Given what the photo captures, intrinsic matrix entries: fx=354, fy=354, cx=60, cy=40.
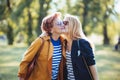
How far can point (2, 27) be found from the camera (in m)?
10.2

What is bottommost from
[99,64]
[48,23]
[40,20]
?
[99,64]

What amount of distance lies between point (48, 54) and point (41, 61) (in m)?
0.09

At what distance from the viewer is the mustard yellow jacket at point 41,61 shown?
2.97 m

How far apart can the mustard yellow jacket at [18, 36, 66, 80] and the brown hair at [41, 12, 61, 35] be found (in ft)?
0.27

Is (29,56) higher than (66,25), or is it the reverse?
(66,25)

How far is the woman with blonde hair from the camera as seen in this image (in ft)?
9.75

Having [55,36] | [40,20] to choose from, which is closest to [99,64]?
[40,20]

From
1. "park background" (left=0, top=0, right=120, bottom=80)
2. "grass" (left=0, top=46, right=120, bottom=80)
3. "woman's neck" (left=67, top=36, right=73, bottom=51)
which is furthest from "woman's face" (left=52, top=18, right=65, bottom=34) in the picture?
"park background" (left=0, top=0, right=120, bottom=80)

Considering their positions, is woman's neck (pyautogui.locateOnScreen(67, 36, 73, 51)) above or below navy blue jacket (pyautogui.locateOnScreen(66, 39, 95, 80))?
→ above

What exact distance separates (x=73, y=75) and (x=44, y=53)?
31cm

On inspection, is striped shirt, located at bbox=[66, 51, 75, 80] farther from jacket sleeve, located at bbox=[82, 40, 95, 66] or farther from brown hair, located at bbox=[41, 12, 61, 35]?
brown hair, located at bbox=[41, 12, 61, 35]

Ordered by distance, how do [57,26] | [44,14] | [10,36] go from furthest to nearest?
[10,36] → [44,14] → [57,26]

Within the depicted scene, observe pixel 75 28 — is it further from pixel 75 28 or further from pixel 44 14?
pixel 44 14

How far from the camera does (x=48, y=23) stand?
306cm
